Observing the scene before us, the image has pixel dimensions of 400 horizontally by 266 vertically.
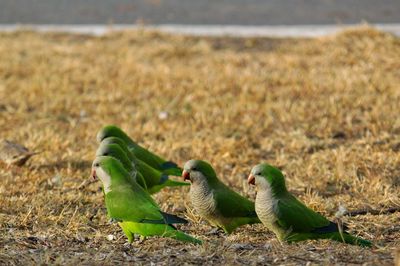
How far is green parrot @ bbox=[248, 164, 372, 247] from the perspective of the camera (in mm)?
5047

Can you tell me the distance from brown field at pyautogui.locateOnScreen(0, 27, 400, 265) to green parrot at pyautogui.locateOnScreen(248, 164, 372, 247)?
106 millimetres

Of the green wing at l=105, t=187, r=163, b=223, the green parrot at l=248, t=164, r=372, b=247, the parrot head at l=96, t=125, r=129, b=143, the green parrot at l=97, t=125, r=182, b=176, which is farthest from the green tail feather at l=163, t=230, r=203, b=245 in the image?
the parrot head at l=96, t=125, r=129, b=143

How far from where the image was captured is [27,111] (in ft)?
30.2

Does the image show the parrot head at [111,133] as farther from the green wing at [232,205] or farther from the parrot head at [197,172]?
the green wing at [232,205]

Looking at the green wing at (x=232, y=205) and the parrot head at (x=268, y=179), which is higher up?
the parrot head at (x=268, y=179)

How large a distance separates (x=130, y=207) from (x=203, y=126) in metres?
3.56

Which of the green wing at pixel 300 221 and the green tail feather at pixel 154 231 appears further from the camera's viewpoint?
the green wing at pixel 300 221

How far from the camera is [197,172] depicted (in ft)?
18.1

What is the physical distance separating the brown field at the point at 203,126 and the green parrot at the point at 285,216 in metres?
0.11

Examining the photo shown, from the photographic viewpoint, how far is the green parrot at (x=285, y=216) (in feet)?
16.6
